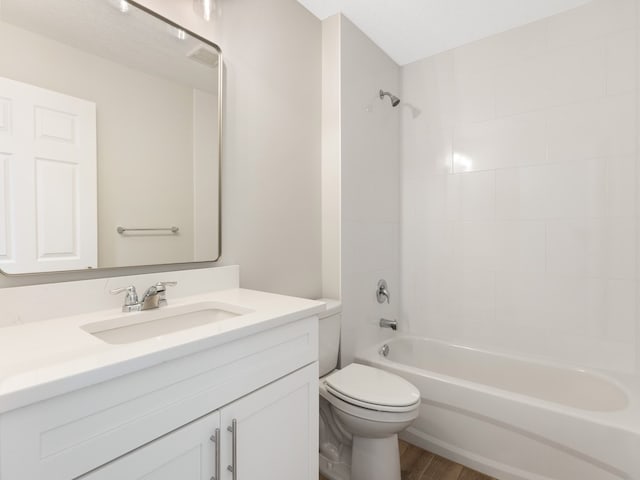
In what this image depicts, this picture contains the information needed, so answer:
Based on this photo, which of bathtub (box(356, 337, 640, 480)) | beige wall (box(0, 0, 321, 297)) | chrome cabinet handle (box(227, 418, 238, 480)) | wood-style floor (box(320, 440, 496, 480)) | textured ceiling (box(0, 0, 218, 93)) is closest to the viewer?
chrome cabinet handle (box(227, 418, 238, 480))

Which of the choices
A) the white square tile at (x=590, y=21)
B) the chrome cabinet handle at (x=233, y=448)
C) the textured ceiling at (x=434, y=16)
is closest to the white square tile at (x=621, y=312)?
the white square tile at (x=590, y=21)

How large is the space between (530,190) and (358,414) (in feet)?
5.13

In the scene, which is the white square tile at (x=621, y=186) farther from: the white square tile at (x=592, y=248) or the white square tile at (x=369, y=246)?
the white square tile at (x=369, y=246)

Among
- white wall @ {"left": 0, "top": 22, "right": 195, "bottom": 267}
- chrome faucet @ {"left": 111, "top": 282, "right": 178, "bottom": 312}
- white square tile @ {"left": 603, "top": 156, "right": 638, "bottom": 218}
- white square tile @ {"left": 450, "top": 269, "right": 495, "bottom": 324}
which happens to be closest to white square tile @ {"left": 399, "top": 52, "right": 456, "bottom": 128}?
white square tile @ {"left": 603, "top": 156, "right": 638, "bottom": 218}

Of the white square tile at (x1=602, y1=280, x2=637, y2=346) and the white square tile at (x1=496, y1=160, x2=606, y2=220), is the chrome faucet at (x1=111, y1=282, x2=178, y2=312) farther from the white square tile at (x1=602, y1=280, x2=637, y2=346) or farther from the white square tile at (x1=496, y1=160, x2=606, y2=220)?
the white square tile at (x1=602, y1=280, x2=637, y2=346)

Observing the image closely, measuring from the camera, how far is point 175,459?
747mm

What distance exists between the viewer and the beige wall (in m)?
1.46

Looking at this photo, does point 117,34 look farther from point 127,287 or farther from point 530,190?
point 530,190

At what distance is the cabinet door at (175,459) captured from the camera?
2.17 ft

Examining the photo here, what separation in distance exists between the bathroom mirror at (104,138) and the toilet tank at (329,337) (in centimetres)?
63

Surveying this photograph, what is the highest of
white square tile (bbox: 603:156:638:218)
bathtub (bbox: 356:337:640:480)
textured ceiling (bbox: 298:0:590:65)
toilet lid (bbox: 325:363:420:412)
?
textured ceiling (bbox: 298:0:590:65)

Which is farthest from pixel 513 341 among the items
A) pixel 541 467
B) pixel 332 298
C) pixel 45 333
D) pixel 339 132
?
pixel 45 333

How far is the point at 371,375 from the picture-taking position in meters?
1.62

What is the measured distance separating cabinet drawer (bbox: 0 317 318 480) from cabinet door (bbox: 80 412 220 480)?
0.06 ft
